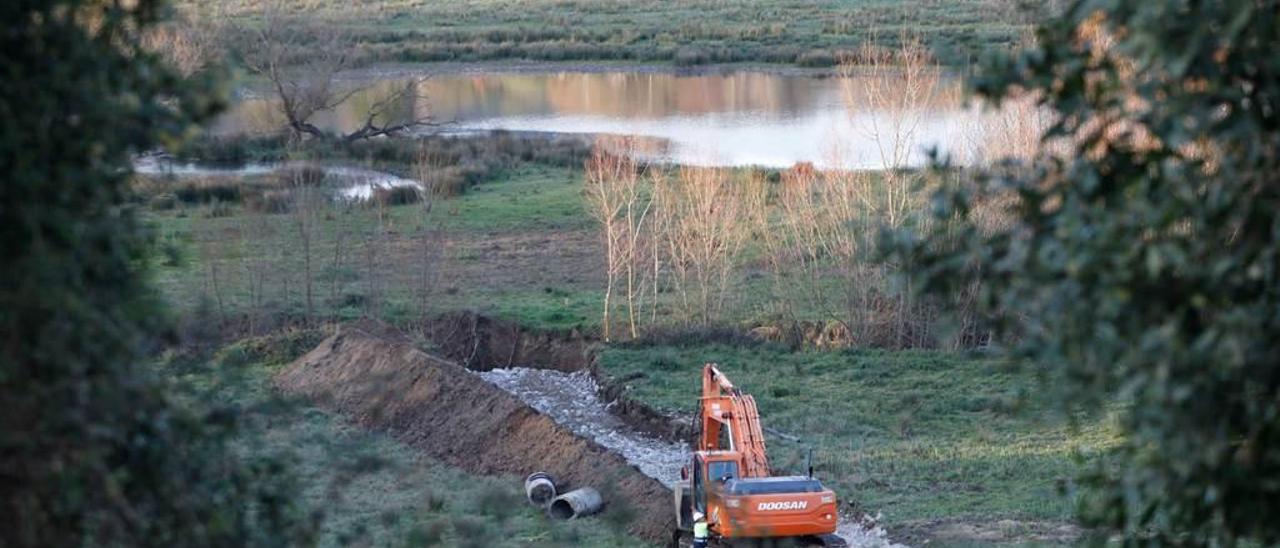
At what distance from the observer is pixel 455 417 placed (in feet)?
86.2

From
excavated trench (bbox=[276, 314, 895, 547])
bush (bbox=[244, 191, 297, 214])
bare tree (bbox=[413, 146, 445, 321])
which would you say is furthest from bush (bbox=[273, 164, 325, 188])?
excavated trench (bbox=[276, 314, 895, 547])

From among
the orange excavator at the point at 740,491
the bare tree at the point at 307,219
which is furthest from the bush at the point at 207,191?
the orange excavator at the point at 740,491

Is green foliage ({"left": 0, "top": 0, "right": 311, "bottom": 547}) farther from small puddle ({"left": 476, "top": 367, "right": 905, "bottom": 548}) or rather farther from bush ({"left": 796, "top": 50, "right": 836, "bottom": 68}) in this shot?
bush ({"left": 796, "top": 50, "right": 836, "bottom": 68})

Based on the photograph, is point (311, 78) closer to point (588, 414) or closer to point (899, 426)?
point (588, 414)

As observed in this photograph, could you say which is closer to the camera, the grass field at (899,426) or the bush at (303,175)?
the grass field at (899,426)

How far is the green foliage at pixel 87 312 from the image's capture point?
13.6 feet

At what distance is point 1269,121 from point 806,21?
7999cm

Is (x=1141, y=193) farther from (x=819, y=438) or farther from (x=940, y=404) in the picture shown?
(x=940, y=404)

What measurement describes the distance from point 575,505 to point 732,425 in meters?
2.57

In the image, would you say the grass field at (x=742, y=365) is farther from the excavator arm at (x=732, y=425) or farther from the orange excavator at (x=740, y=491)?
the orange excavator at (x=740, y=491)

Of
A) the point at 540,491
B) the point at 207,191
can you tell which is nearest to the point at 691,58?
the point at 207,191

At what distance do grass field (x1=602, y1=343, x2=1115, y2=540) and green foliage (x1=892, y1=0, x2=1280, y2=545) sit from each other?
1221 cm

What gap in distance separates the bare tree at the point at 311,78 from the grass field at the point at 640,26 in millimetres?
2364

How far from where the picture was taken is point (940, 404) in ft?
86.4
